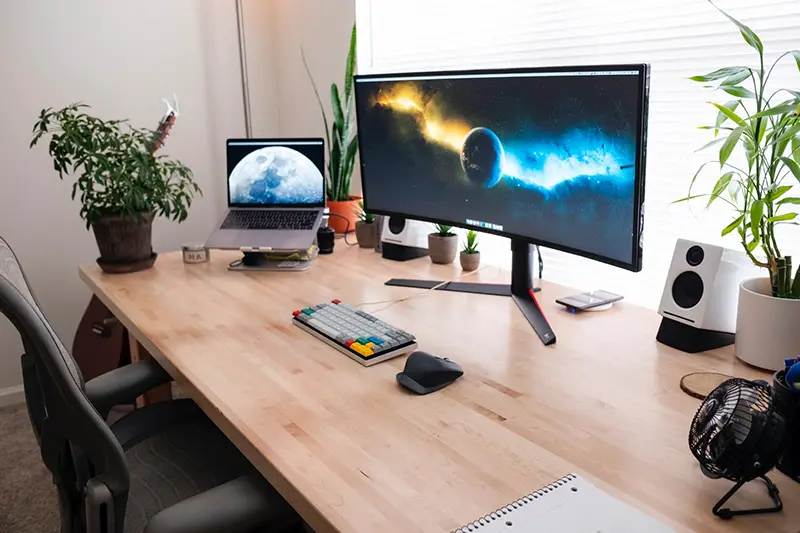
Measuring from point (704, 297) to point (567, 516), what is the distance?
0.67m

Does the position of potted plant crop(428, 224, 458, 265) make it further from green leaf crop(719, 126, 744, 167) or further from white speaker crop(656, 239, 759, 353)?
green leaf crop(719, 126, 744, 167)

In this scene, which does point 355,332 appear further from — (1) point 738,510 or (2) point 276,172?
(2) point 276,172

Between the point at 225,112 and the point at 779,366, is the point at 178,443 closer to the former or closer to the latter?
the point at 779,366

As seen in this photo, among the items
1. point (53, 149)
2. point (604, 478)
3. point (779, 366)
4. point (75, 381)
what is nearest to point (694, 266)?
point (779, 366)

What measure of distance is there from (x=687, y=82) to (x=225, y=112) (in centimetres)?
202

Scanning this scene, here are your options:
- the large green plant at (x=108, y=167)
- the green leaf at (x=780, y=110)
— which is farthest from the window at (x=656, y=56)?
the large green plant at (x=108, y=167)

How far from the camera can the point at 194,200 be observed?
2914mm

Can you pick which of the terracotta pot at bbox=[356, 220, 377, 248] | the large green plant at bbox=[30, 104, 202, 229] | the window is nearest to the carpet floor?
the large green plant at bbox=[30, 104, 202, 229]

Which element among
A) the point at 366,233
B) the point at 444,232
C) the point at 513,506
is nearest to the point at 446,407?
the point at 513,506

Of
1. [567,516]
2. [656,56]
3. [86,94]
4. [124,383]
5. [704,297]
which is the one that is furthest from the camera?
[86,94]

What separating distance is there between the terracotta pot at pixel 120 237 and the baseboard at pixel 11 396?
45.1 inches

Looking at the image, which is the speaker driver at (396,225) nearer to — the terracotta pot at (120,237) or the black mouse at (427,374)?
the terracotta pot at (120,237)

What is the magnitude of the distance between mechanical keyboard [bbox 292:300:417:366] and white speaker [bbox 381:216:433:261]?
0.52m

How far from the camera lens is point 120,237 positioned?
1.91 metres
